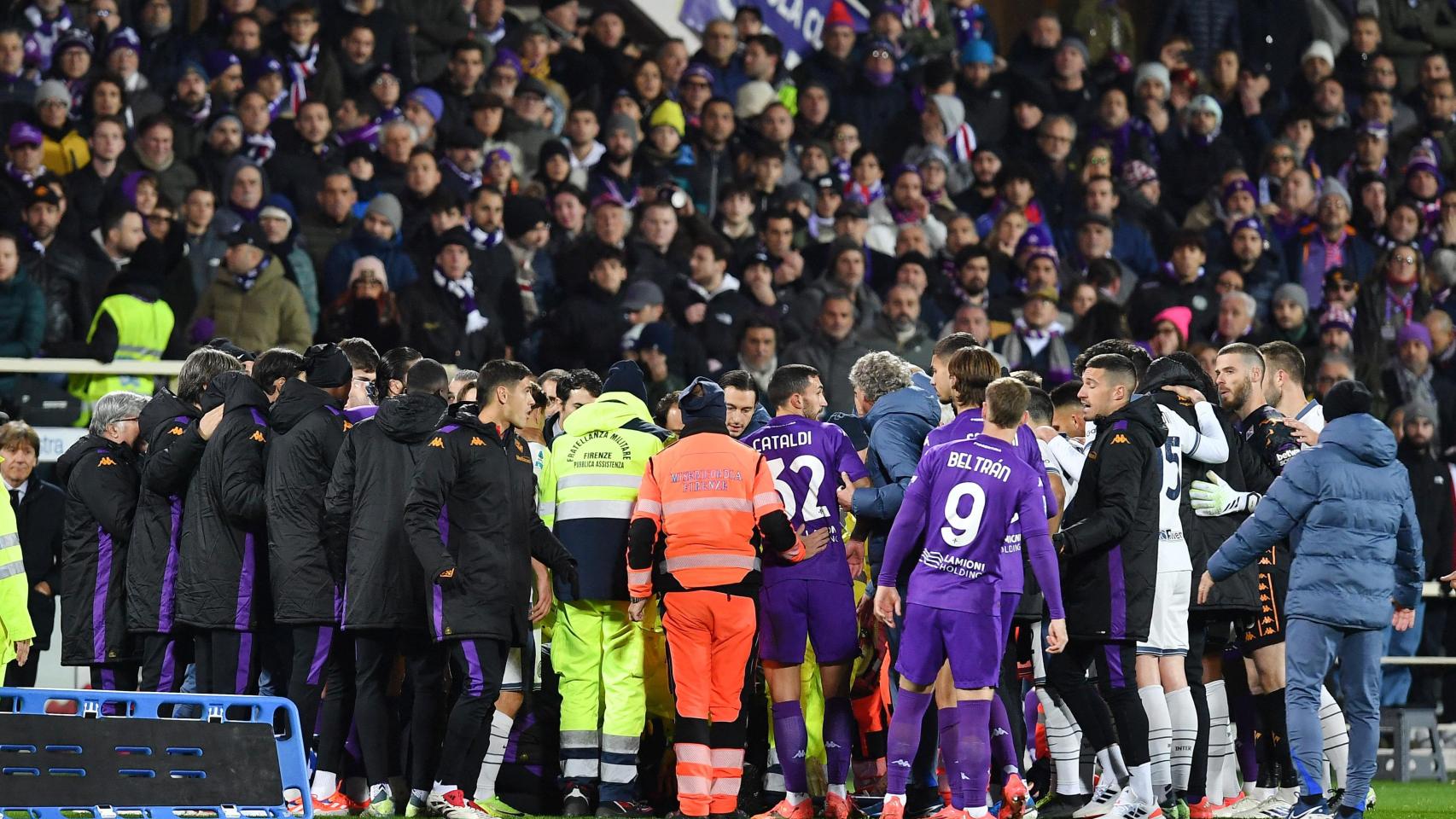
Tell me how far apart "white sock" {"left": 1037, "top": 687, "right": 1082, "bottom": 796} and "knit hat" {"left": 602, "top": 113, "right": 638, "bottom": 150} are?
26.0 ft

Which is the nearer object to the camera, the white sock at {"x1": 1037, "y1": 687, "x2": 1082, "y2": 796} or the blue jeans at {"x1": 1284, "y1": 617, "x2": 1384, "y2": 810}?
the blue jeans at {"x1": 1284, "y1": 617, "x2": 1384, "y2": 810}

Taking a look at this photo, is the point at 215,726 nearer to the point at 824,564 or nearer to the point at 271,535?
the point at 271,535

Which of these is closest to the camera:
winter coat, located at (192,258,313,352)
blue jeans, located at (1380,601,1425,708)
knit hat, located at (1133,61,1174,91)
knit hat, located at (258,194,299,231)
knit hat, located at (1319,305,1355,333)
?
winter coat, located at (192,258,313,352)

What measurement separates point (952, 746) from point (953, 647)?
475 millimetres

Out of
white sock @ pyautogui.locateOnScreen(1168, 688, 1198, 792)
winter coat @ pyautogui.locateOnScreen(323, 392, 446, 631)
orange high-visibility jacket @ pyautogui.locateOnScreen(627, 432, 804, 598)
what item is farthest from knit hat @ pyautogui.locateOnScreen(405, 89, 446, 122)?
white sock @ pyautogui.locateOnScreen(1168, 688, 1198, 792)

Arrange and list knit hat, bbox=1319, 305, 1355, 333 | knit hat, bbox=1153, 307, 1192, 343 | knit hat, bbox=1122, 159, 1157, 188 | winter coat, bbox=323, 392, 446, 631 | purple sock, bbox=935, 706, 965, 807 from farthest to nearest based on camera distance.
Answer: knit hat, bbox=1122, 159, 1157, 188 → knit hat, bbox=1319, 305, 1355, 333 → knit hat, bbox=1153, 307, 1192, 343 → winter coat, bbox=323, 392, 446, 631 → purple sock, bbox=935, 706, 965, 807

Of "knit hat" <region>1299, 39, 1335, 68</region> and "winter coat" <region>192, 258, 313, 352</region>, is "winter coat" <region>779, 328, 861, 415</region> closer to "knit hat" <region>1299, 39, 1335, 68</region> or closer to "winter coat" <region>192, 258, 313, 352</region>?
"winter coat" <region>192, 258, 313, 352</region>

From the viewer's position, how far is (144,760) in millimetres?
6754

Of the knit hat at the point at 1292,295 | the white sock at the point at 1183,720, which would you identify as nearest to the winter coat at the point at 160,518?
the white sock at the point at 1183,720

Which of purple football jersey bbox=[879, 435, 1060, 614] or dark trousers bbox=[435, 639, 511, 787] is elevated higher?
purple football jersey bbox=[879, 435, 1060, 614]

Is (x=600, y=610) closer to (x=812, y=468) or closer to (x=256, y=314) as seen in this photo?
(x=812, y=468)

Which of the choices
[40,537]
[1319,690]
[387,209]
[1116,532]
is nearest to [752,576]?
[1116,532]

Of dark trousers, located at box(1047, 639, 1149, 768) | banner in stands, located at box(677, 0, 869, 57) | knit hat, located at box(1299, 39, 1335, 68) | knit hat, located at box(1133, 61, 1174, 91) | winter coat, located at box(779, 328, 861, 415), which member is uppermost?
banner in stands, located at box(677, 0, 869, 57)

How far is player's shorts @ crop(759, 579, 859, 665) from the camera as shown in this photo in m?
8.61
